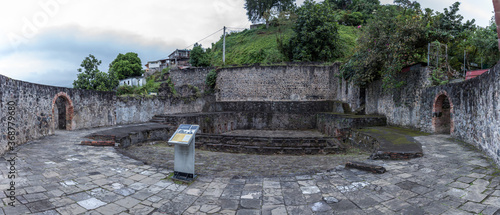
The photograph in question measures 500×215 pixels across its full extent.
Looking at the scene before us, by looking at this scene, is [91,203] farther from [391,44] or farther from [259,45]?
[259,45]

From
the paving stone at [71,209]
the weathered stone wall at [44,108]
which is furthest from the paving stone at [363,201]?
the weathered stone wall at [44,108]

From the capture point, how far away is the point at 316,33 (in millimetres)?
22125

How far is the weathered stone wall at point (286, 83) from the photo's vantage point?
20.7 meters

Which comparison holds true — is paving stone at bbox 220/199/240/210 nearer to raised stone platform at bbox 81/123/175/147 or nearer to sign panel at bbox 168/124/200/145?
sign panel at bbox 168/124/200/145

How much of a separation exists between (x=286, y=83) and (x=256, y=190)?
17.7 metres

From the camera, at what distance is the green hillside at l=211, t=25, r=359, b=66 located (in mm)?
25587

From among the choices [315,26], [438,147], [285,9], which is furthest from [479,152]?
[285,9]

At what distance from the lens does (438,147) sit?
641 cm

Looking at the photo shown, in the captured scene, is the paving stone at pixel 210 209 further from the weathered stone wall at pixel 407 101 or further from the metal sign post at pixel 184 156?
the weathered stone wall at pixel 407 101

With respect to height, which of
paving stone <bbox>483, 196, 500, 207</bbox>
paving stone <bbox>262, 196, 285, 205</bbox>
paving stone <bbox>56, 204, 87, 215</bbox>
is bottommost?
paving stone <bbox>262, 196, 285, 205</bbox>

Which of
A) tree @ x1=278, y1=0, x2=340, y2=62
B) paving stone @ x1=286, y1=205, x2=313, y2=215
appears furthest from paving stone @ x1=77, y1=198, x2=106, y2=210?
tree @ x1=278, y1=0, x2=340, y2=62

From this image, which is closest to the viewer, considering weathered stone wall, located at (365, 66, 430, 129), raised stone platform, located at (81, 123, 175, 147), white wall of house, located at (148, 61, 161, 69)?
raised stone platform, located at (81, 123, 175, 147)

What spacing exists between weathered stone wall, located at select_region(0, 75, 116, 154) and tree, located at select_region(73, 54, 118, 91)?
15628 mm

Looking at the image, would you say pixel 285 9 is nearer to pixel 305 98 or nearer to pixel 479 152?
pixel 305 98
